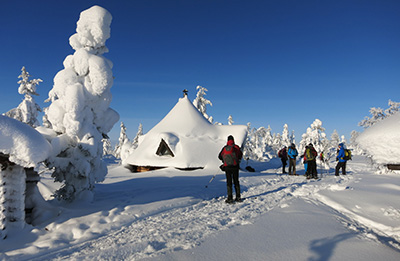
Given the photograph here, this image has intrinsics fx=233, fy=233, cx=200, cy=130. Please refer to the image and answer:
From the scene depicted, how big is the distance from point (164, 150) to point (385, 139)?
14.6 m

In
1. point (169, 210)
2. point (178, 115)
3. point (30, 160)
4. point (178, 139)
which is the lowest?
point (169, 210)

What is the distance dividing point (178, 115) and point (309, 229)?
1547 centimetres

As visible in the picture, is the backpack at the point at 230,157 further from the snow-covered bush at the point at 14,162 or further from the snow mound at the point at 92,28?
the snow mound at the point at 92,28

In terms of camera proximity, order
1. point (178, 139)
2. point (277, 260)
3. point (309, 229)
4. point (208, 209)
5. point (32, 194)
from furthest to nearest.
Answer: point (178, 139) → point (208, 209) → point (32, 194) → point (309, 229) → point (277, 260)

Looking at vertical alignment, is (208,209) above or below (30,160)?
below

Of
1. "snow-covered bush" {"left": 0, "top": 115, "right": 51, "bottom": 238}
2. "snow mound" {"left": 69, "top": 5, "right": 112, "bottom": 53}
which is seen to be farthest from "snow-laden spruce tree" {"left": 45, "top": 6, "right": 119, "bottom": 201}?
"snow-covered bush" {"left": 0, "top": 115, "right": 51, "bottom": 238}

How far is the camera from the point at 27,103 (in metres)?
23.4

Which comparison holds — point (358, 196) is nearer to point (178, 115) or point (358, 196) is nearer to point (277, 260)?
point (277, 260)

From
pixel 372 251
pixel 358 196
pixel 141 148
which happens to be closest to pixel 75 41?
pixel 372 251

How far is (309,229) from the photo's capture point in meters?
3.99

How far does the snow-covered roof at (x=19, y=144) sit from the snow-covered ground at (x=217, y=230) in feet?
4.58

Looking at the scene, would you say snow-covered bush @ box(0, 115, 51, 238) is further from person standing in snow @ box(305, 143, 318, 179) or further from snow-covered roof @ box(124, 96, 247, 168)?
person standing in snow @ box(305, 143, 318, 179)

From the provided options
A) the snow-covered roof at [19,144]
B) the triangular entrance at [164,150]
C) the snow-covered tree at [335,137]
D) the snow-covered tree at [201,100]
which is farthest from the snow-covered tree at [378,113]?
the snow-covered tree at [335,137]

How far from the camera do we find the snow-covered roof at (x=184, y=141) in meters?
15.4
